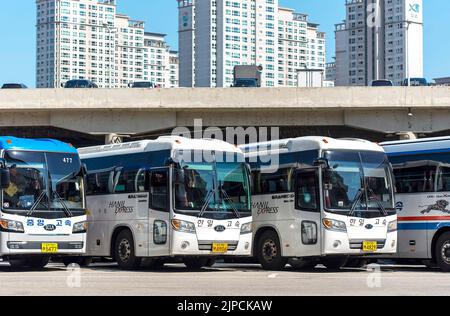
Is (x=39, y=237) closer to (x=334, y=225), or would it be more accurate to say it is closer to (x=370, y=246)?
(x=334, y=225)

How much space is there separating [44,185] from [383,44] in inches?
4580

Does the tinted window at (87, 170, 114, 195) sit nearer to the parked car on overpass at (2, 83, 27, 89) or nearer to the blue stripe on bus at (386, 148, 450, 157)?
the blue stripe on bus at (386, 148, 450, 157)

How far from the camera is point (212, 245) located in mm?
20609

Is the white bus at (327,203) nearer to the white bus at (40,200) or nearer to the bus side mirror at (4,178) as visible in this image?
the white bus at (40,200)

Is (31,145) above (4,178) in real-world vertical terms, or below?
above

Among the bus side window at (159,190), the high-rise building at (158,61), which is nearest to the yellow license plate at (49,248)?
the bus side window at (159,190)

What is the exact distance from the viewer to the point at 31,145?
69.3 ft

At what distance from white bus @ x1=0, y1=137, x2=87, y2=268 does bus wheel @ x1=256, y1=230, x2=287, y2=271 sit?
4187mm

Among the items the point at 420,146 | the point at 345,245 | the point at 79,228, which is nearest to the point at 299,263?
the point at 345,245

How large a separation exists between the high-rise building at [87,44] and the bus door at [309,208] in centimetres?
12317
